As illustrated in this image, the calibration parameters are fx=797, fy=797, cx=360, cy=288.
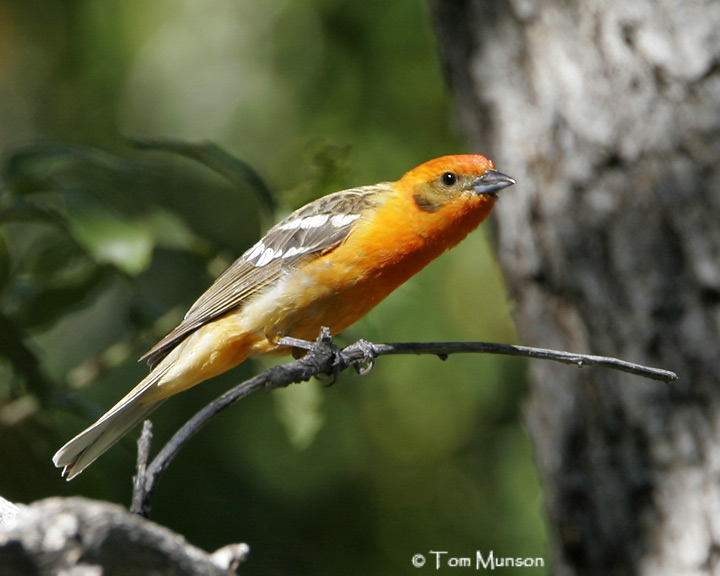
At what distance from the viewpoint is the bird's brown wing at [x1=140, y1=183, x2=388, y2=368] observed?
3.74 m

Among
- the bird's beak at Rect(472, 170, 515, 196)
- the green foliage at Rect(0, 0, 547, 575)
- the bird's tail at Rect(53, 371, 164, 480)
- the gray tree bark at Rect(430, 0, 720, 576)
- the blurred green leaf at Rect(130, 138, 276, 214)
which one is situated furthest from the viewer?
the green foliage at Rect(0, 0, 547, 575)

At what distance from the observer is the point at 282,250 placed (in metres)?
3.92

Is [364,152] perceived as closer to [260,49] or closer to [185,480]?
[260,49]

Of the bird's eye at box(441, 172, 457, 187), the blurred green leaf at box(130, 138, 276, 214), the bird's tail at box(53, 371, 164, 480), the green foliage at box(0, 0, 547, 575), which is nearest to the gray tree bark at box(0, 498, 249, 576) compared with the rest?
the bird's tail at box(53, 371, 164, 480)

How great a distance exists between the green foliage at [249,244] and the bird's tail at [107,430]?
62 centimetres

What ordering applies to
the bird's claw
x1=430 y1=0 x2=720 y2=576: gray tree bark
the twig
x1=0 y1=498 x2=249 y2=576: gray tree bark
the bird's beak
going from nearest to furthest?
1. x1=0 y1=498 x2=249 y2=576: gray tree bark
2. the twig
3. the bird's claw
4. the bird's beak
5. x1=430 y1=0 x2=720 y2=576: gray tree bark

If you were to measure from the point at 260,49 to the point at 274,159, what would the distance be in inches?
41.6

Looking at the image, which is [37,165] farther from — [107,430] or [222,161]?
[107,430]

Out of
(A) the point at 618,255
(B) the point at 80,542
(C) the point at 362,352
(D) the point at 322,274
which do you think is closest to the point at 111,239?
(D) the point at 322,274

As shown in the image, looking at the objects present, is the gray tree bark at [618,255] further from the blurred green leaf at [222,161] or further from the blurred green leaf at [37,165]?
the blurred green leaf at [37,165]

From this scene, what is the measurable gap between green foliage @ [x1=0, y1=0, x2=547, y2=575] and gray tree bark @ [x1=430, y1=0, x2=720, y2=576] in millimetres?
923

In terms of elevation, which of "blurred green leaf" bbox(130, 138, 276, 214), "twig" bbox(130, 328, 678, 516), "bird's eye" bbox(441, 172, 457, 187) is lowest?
"twig" bbox(130, 328, 678, 516)

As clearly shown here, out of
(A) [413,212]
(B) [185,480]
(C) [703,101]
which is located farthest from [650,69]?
(B) [185,480]

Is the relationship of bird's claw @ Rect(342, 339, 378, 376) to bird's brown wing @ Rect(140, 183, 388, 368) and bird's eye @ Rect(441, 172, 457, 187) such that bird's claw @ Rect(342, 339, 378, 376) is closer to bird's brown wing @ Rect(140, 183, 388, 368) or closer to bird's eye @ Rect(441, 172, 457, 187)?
bird's brown wing @ Rect(140, 183, 388, 368)
